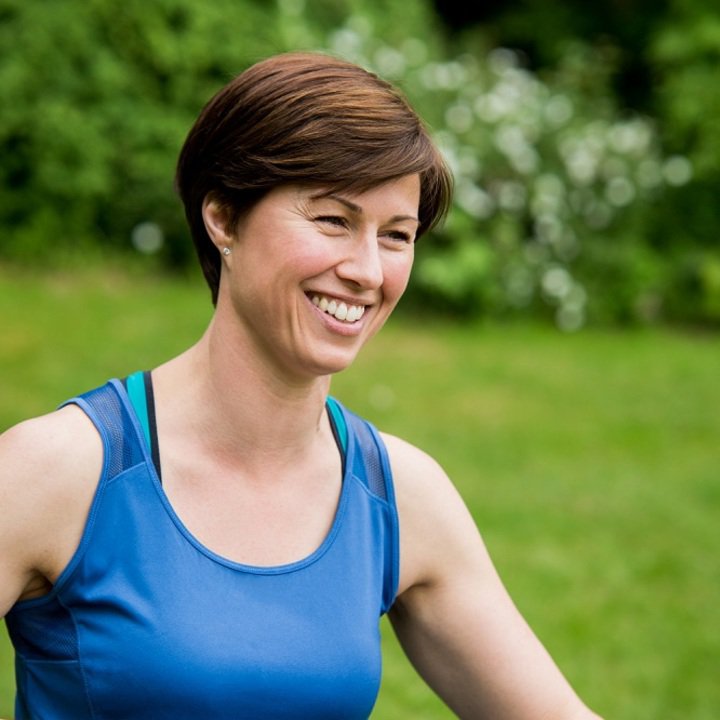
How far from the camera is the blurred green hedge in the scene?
28.1 feet

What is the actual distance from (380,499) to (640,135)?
8.18 meters

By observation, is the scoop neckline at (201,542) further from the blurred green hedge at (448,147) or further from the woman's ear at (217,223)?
the blurred green hedge at (448,147)

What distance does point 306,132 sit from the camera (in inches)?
78.7

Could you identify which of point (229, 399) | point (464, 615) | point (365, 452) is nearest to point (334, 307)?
point (229, 399)

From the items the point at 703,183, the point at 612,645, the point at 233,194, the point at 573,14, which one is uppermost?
the point at 573,14

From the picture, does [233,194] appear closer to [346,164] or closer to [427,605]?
[346,164]

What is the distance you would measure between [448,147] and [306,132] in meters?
7.31

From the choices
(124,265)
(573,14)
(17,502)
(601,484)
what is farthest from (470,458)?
(573,14)

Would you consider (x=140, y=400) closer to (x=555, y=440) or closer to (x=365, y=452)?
(x=365, y=452)

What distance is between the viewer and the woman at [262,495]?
2.00 meters

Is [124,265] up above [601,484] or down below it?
above

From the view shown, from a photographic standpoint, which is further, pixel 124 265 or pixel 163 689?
pixel 124 265

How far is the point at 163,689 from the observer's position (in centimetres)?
198

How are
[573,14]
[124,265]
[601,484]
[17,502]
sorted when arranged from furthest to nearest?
[573,14], [124,265], [601,484], [17,502]
